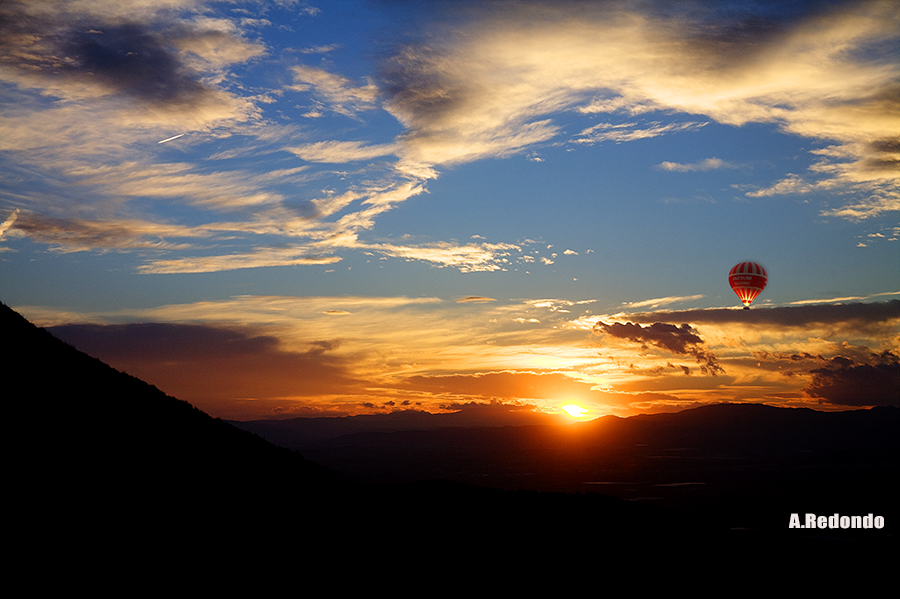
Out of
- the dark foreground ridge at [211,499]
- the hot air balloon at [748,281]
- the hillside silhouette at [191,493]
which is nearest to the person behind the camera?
the hillside silhouette at [191,493]

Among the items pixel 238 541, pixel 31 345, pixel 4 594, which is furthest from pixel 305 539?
pixel 31 345

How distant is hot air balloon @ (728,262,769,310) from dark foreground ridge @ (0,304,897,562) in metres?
44.6

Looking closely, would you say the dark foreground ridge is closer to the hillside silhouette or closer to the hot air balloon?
the hillside silhouette

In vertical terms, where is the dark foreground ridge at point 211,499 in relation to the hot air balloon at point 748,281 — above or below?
below

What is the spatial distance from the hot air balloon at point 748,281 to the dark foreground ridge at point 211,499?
44.6m

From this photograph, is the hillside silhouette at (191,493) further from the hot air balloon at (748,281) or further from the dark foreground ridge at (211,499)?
the hot air balloon at (748,281)

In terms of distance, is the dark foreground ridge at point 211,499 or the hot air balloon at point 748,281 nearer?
the dark foreground ridge at point 211,499

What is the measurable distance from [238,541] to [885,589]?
50.2 meters

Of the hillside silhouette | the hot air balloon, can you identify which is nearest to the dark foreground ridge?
the hillside silhouette

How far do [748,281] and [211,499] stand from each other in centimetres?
8608

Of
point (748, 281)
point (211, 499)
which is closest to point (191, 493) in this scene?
point (211, 499)

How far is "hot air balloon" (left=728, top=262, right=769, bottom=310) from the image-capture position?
94.2m

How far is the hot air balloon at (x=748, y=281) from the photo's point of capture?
94188 mm

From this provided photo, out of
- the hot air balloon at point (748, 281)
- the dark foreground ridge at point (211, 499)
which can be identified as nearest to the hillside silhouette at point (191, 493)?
the dark foreground ridge at point (211, 499)
